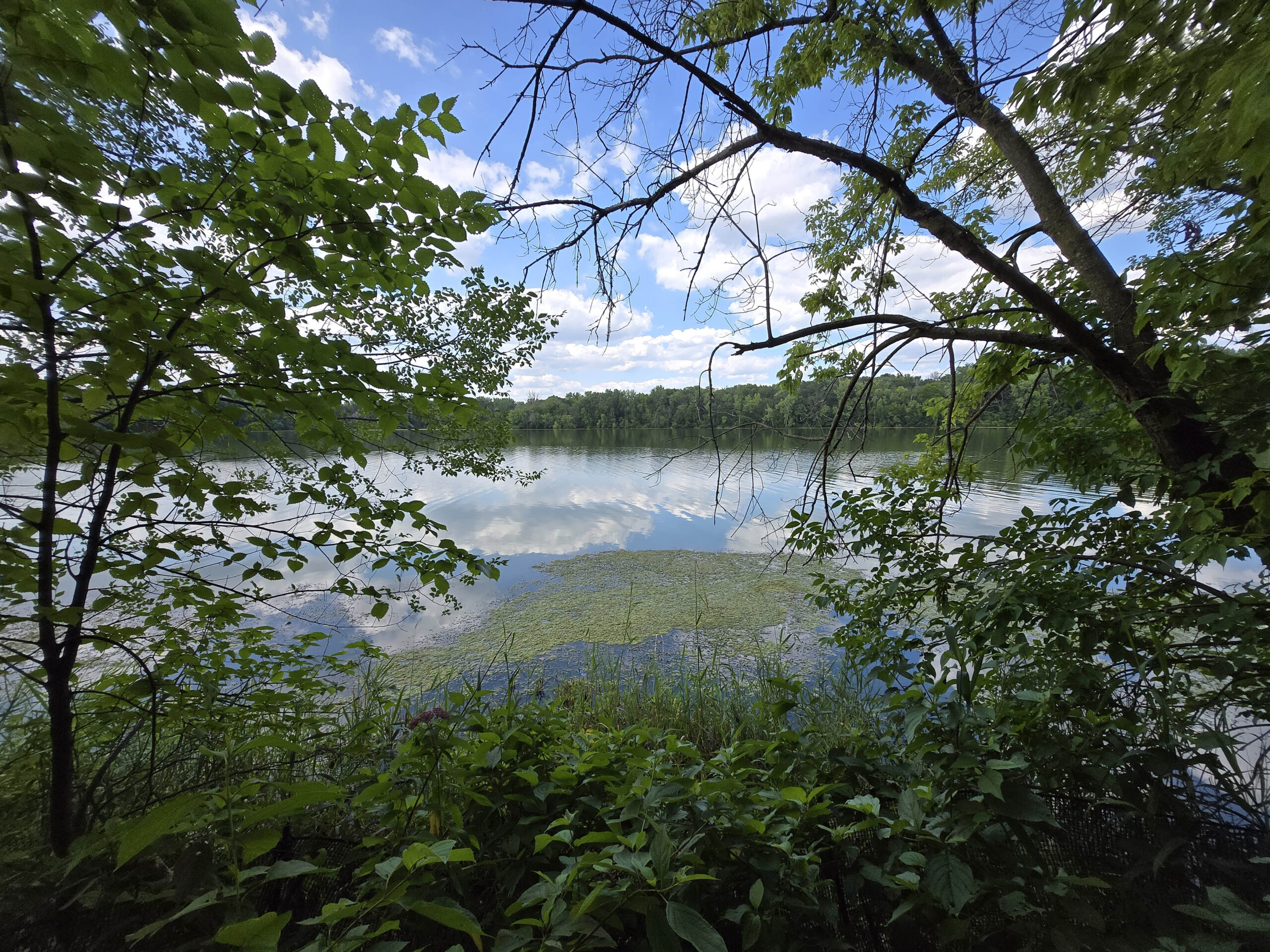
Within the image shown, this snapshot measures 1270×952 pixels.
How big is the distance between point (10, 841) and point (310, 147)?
1542mm

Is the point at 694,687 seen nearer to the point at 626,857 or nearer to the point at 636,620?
the point at 636,620

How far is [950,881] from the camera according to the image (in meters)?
0.76

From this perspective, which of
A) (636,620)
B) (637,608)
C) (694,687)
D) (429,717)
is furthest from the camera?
(637,608)

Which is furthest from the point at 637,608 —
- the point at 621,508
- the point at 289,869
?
the point at 621,508

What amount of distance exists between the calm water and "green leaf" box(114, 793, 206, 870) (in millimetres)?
1574

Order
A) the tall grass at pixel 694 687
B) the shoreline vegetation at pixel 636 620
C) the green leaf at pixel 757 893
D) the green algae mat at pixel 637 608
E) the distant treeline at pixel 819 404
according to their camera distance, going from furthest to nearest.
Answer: the green algae mat at pixel 637 608
the shoreline vegetation at pixel 636 620
the tall grass at pixel 694 687
the distant treeline at pixel 819 404
the green leaf at pixel 757 893

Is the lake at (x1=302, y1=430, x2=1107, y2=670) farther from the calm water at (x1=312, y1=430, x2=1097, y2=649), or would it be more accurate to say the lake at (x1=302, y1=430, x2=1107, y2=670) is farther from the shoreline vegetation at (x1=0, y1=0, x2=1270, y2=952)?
the shoreline vegetation at (x1=0, y1=0, x2=1270, y2=952)

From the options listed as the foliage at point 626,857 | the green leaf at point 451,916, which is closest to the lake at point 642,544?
the foliage at point 626,857

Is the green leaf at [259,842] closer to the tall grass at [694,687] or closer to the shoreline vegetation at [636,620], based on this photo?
the tall grass at [694,687]

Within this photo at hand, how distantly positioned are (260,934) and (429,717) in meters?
0.99

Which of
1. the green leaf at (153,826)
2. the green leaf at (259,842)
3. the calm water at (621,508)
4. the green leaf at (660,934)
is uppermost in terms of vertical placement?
the green leaf at (153,826)

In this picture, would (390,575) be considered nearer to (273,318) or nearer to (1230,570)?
(273,318)

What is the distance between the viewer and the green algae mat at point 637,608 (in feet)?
16.6

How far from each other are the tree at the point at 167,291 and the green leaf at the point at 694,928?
0.95 metres
